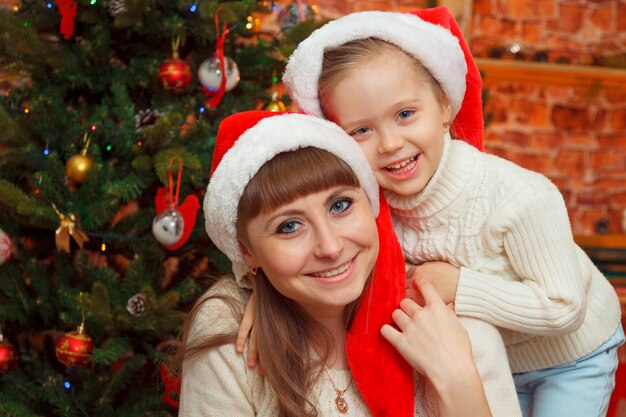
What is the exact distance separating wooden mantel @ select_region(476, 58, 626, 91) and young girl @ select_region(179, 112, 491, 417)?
282cm

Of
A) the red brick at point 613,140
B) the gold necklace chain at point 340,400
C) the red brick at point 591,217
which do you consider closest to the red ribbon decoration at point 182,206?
the gold necklace chain at point 340,400

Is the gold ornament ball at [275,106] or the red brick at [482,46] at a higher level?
the gold ornament ball at [275,106]

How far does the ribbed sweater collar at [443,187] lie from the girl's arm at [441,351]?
0.72ft

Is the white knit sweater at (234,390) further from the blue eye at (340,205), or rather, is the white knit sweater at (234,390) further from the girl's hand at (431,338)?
the blue eye at (340,205)

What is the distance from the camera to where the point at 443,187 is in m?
1.63

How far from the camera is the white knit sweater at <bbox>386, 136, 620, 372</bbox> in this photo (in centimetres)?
153

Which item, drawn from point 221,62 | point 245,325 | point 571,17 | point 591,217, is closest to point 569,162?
point 591,217

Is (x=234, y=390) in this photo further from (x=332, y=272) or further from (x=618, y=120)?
(x=618, y=120)

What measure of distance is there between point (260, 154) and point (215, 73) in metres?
0.80

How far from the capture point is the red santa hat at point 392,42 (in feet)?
5.17

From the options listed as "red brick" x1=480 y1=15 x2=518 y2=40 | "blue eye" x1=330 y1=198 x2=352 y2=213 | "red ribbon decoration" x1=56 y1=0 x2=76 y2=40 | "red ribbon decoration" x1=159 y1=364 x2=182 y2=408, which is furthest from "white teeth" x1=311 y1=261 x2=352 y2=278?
"red brick" x1=480 y1=15 x2=518 y2=40

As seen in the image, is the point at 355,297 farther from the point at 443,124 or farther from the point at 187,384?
the point at 443,124

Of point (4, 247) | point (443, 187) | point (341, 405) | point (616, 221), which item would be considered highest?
point (443, 187)

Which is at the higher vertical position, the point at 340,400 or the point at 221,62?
the point at 221,62
